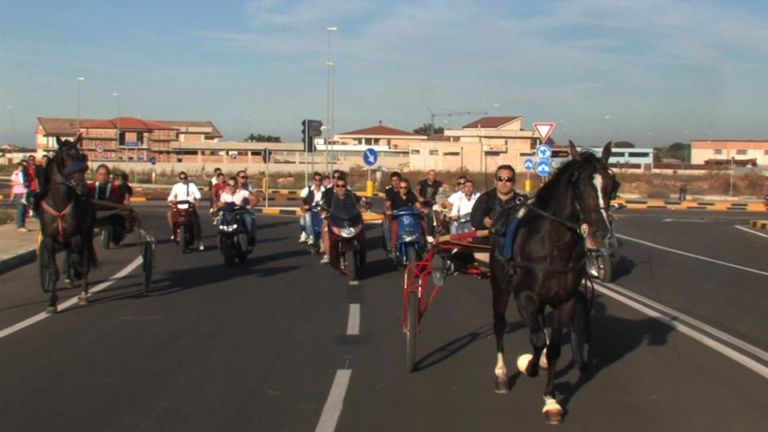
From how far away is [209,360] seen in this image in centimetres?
850

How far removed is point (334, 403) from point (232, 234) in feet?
35.6

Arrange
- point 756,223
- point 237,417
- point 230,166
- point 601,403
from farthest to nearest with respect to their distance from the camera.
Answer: point 230,166, point 756,223, point 601,403, point 237,417

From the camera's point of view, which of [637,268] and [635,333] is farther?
[637,268]

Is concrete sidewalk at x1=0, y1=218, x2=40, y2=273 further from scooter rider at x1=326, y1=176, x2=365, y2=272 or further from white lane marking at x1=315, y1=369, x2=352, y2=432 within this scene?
white lane marking at x1=315, y1=369, x2=352, y2=432

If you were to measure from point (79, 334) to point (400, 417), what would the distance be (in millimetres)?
4916

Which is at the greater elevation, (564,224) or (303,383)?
(564,224)

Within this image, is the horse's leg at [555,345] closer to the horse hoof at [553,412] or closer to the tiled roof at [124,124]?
the horse hoof at [553,412]

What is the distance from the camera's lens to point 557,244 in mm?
6566

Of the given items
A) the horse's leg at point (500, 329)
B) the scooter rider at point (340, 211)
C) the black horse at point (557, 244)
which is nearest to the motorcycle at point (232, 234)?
the scooter rider at point (340, 211)

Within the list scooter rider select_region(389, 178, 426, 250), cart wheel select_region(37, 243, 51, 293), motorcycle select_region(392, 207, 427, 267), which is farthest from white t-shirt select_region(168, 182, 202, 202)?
cart wheel select_region(37, 243, 51, 293)

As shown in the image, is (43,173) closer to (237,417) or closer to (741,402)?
(237,417)

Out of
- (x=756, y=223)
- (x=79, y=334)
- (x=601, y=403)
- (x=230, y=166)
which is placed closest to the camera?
(x=601, y=403)

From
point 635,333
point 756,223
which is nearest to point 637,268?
point 635,333

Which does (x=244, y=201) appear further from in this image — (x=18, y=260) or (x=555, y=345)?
(x=555, y=345)
